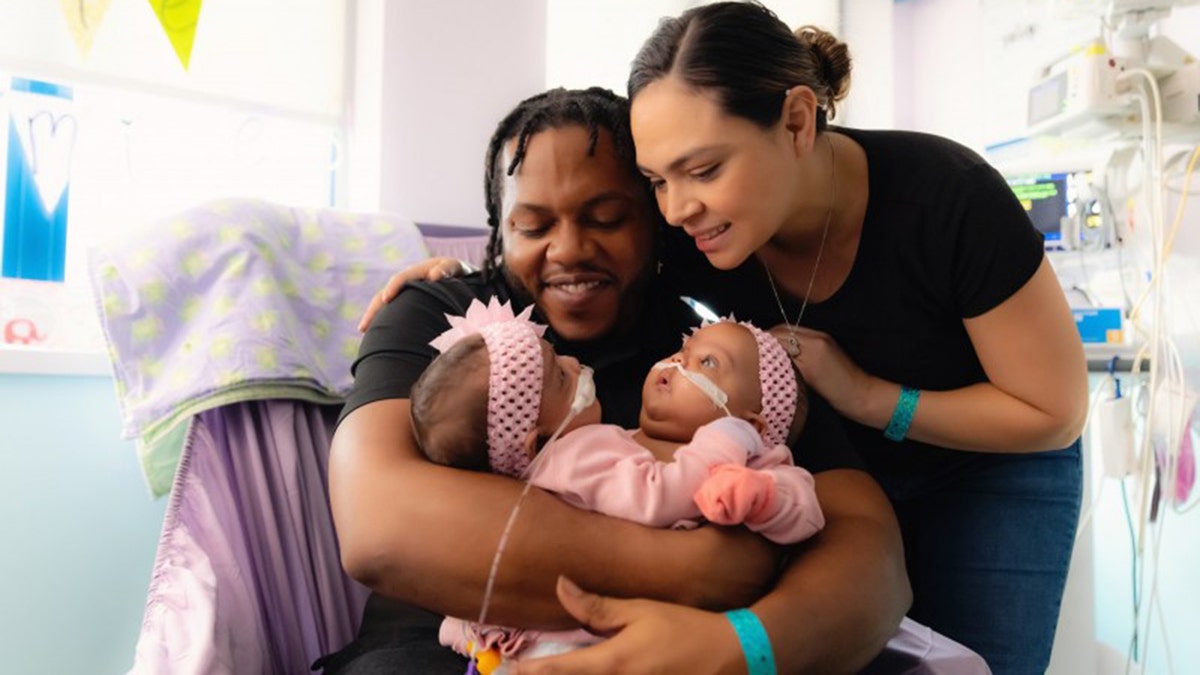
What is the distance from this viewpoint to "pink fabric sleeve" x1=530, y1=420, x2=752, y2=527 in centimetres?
90

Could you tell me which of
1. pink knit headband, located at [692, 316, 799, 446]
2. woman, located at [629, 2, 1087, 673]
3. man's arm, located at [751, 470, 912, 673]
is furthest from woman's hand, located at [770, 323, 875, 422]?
man's arm, located at [751, 470, 912, 673]

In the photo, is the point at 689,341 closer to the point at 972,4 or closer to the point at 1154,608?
the point at 1154,608

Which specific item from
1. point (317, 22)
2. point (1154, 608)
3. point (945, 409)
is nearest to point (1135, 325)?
point (1154, 608)

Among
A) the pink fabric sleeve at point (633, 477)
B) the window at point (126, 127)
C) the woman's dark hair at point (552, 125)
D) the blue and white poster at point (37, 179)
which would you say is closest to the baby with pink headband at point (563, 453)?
the pink fabric sleeve at point (633, 477)

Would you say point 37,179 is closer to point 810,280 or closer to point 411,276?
point 411,276

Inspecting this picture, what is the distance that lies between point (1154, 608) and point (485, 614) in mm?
2360

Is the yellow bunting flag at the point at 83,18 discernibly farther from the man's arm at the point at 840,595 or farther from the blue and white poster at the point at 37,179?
the man's arm at the point at 840,595

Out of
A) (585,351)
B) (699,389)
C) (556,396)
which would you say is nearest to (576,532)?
(556,396)

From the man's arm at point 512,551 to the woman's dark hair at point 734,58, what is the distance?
0.55 metres

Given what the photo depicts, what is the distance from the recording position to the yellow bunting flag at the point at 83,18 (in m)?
2.17

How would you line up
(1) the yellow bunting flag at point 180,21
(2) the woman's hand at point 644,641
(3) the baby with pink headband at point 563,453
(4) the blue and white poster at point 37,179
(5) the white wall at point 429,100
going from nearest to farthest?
(2) the woman's hand at point 644,641
(3) the baby with pink headband at point 563,453
(4) the blue and white poster at point 37,179
(1) the yellow bunting flag at point 180,21
(5) the white wall at point 429,100

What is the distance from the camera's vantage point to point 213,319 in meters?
1.38

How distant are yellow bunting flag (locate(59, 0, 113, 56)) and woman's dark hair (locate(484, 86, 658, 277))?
4.94ft

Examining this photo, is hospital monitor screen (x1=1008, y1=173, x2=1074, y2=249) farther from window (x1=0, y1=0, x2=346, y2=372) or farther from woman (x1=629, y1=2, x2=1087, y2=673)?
window (x1=0, y1=0, x2=346, y2=372)
